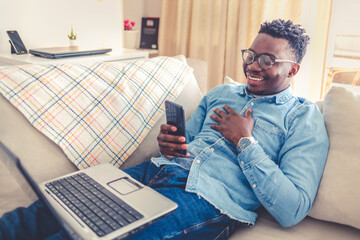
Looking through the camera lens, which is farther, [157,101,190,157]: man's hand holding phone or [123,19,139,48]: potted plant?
[123,19,139,48]: potted plant

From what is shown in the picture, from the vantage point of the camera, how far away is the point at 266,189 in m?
0.98

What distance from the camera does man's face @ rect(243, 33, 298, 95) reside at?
118 cm

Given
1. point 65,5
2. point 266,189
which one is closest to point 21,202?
point 266,189

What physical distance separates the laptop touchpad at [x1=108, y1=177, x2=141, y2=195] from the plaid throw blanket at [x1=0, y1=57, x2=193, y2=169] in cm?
24

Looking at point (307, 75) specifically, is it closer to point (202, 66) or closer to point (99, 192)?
point (202, 66)

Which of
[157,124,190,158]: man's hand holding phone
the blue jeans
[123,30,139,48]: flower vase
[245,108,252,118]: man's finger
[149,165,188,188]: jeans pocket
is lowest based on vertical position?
the blue jeans

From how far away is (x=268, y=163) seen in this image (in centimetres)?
101

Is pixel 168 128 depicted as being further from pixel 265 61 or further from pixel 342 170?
pixel 342 170

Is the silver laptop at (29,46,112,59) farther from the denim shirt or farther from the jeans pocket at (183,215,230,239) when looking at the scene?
the jeans pocket at (183,215,230,239)

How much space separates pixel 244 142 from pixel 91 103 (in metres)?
0.62

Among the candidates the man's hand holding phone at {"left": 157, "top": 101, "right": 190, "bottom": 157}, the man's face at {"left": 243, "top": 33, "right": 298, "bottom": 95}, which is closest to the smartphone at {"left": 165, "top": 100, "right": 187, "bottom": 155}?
the man's hand holding phone at {"left": 157, "top": 101, "right": 190, "bottom": 157}

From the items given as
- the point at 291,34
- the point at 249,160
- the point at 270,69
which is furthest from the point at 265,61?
the point at 249,160

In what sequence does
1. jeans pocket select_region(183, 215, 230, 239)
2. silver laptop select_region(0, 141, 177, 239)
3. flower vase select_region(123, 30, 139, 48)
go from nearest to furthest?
silver laptop select_region(0, 141, 177, 239) → jeans pocket select_region(183, 215, 230, 239) → flower vase select_region(123, 30, 139, 48)

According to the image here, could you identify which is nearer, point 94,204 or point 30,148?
point 94,204
